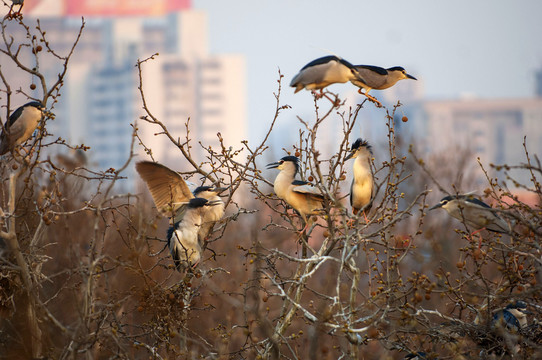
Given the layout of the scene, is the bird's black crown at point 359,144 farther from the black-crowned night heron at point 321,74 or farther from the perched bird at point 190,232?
the perched bird at point 190,232

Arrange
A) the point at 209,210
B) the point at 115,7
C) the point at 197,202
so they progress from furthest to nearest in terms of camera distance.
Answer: the point at 115,7 < the point at 209,210 < the point at 197,202

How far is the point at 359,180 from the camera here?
8.11 meters

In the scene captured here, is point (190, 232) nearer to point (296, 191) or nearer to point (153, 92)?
point (296, 191)

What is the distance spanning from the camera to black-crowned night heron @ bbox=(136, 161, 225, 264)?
759 cm

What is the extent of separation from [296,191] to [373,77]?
1365 mm

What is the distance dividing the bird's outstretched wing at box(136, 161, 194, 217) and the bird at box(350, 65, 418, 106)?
6.84ft

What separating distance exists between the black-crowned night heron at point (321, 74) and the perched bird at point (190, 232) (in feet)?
5.46

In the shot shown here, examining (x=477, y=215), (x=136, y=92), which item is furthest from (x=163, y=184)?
(x=136, y=92)

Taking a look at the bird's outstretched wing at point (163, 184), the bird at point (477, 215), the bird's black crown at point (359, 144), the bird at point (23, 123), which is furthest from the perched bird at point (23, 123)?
the bird at point (477, 215)

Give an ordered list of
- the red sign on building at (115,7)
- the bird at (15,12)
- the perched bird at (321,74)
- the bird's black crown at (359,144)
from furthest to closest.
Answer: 1. the red sign on building at (115,7)
2. the bird's black crown at (359,144)
3. the bird at (15,12)
4. the perched bird at (321,74)

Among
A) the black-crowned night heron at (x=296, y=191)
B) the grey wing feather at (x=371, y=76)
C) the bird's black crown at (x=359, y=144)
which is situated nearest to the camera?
the grey wing feather at (x=371, y=76)

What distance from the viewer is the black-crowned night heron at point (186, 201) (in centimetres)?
759

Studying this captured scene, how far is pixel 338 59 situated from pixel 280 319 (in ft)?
8.02

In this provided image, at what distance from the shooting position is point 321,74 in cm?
648
